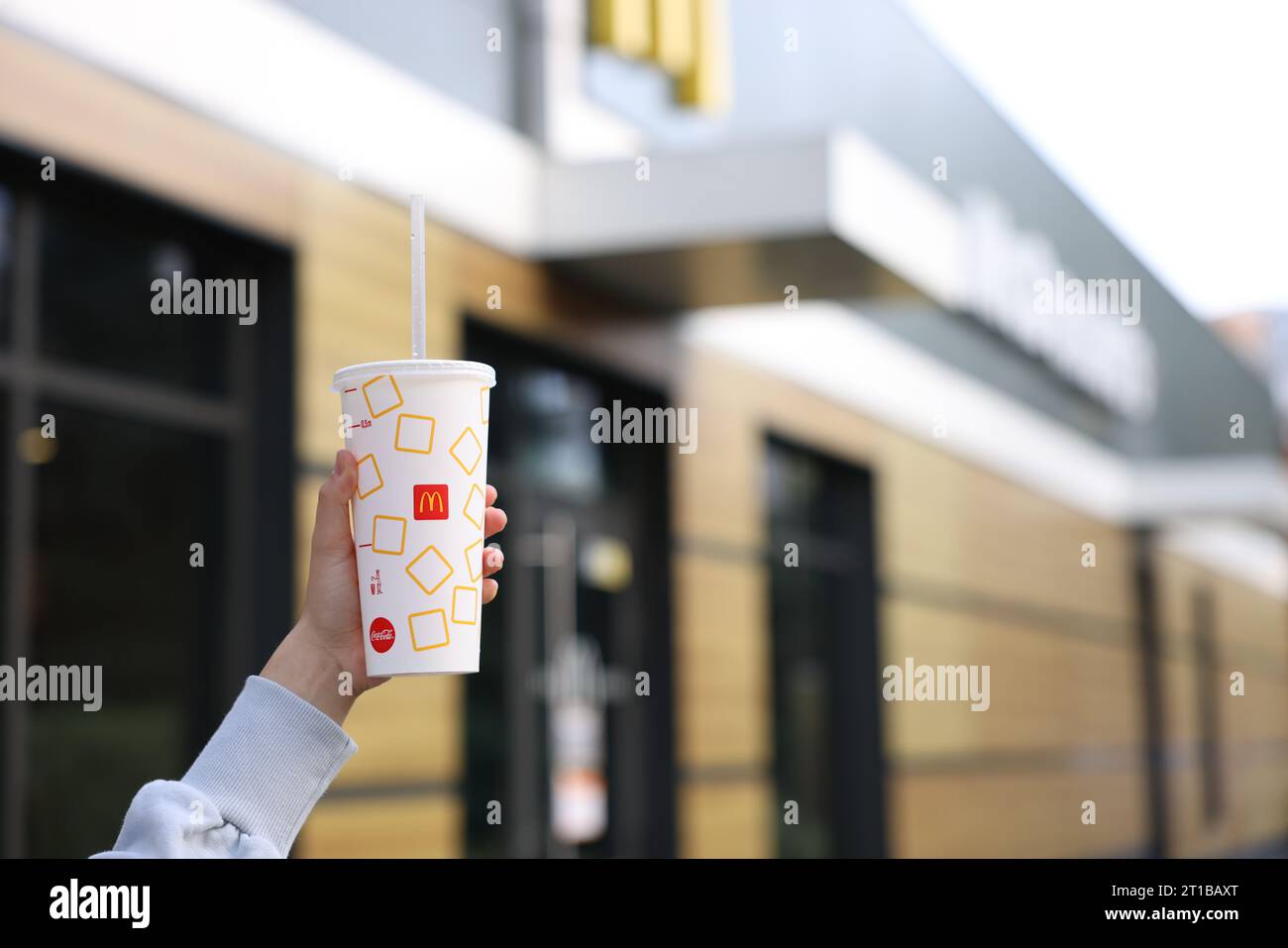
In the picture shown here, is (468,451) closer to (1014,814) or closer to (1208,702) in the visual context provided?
(1014,814)

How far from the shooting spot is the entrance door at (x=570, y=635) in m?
6.27

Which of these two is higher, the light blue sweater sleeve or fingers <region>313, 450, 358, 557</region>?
fingers <region>313, 450, 358, 557</region>

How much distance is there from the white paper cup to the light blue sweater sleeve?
0.41 feet

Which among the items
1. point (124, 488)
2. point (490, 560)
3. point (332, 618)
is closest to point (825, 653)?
point (124, 488)

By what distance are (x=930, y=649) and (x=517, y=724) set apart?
14.6 ft

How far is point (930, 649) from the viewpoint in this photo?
10164 millimetres

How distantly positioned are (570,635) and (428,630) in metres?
5.09

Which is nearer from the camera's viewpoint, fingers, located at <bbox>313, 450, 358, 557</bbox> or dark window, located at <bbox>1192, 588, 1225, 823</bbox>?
fingers, located at <bbox>313, 450, 358, 557</bbox>

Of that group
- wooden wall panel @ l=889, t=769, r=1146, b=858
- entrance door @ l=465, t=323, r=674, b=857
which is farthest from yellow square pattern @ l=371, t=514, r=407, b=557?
wooden wall panel @ l=889, t=769, r=1146, b=858

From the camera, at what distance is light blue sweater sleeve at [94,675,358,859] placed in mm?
1429

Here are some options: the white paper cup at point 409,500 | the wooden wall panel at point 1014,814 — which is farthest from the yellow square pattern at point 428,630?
the wooden wall panel at point 1014,814

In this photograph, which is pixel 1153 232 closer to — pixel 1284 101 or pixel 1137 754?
pixel 1284 101

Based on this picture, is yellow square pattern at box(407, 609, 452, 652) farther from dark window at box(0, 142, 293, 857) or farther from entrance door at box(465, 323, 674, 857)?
entrance door at box(465, 323, 674, 857)

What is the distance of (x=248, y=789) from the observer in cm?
149
